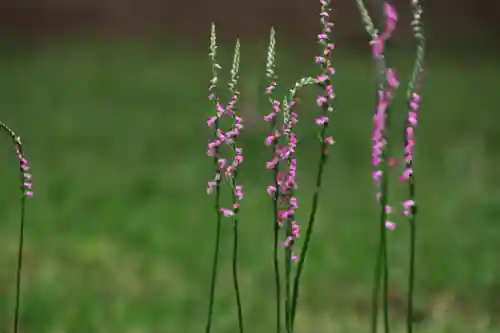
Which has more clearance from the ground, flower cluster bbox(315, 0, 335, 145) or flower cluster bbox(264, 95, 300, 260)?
flower cluster bbox(315, 0, 335, 145)

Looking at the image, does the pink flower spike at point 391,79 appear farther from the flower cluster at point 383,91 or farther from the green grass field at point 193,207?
the green grass field at point 193,207

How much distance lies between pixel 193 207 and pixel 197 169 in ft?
3.67

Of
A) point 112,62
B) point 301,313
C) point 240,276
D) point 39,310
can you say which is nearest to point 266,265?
point 240,276

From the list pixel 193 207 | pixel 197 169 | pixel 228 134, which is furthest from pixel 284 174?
pixel 197 169

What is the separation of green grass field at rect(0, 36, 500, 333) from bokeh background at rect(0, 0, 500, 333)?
2 centimetres

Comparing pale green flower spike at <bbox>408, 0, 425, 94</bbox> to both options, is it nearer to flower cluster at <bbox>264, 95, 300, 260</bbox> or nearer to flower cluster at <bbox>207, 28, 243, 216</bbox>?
flower cluster at <bbox>264, 95, 300, 260</bbox>

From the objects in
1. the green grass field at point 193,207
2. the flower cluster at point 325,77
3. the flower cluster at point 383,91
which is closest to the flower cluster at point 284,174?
the flower cluster at point 325,77

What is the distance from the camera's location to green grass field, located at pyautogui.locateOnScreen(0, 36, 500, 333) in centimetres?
470

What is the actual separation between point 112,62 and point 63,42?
5.61 ft

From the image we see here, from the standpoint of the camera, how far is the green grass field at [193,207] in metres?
4.70

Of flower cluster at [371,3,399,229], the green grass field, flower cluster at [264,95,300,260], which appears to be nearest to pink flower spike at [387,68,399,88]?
flower cluster at [371,3,399,229]

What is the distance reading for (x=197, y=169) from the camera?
784 cm

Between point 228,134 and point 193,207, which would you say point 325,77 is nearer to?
point 228,134

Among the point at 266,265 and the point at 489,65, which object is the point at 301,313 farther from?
the point at 489,65
